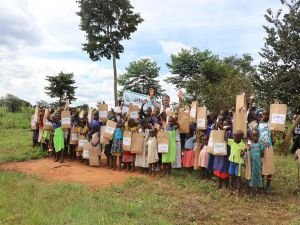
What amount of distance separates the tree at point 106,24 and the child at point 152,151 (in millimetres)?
17453

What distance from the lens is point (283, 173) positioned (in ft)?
34.3

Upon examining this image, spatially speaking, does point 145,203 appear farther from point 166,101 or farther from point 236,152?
point 166,101

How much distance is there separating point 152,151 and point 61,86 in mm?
25768

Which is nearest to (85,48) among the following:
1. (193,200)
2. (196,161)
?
(196,161)

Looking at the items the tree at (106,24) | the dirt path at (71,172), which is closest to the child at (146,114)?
the dirt path at (71,172)

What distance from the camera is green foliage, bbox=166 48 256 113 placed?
A: 77.0 feet

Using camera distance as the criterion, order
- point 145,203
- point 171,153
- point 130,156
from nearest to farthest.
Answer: point 145,203
point 171,153
point 130,156

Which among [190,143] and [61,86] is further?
[61,86]

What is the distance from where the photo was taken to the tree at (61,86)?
34281 millimetres

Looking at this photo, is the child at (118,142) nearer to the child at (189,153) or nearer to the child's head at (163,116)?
the child's head at (163,116)

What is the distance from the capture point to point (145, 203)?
291 inches

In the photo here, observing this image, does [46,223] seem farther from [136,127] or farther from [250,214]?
[136,127]

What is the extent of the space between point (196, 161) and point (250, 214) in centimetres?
294

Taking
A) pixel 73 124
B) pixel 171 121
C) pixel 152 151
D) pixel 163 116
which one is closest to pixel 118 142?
pixel 152 151
